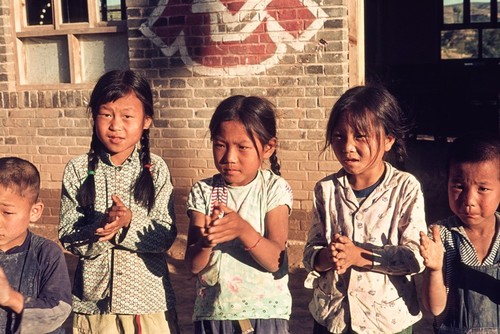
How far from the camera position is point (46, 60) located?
7.25m

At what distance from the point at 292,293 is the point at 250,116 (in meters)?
2.96

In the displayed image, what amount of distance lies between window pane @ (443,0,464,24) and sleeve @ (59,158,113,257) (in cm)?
1116

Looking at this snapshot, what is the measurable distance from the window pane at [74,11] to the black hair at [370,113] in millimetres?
4588

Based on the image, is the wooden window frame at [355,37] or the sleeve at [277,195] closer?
the sleeve at [277,195]

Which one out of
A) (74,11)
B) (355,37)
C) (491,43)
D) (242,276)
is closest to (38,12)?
(74,11)

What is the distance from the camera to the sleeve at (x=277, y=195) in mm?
3002

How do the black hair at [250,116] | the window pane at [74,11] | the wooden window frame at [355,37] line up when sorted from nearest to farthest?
the black hair at [250,116] < the wooden window frame at [355,37] < the window pane at [74,11]

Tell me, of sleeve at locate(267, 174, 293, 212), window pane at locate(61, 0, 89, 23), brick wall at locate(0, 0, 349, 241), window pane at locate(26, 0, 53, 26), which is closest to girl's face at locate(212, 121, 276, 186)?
sleeve at locate(267, 174, 293, 212)

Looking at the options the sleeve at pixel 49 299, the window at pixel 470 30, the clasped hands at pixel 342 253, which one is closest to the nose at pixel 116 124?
the sleeve at pixel 49 299

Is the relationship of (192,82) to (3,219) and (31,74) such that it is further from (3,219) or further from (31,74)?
(3,219)

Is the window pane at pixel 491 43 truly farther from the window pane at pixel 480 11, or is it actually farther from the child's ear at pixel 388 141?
the child's ear at pixel 388 141

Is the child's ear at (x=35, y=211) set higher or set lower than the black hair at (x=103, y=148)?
lower

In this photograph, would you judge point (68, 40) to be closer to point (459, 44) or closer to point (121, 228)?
point (121, 228)

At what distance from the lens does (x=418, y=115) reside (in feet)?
38.3
